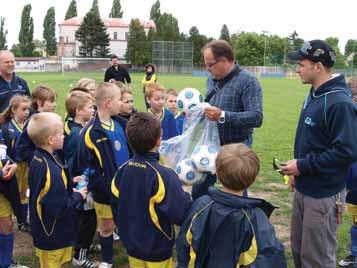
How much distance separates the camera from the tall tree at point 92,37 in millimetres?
86125

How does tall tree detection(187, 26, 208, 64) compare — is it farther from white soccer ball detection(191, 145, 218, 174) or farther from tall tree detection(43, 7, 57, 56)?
white soccer ball detection(191, 145, 218, 174)

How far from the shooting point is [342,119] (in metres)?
3.51

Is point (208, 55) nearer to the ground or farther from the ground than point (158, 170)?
farther from the ground

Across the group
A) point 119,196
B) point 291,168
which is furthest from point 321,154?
point 119,196

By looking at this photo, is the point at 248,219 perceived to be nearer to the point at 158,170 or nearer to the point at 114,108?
the point at 158,170

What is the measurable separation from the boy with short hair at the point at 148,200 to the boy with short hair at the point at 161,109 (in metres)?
3.05

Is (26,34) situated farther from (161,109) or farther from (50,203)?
(50,203)

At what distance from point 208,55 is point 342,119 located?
1.53m

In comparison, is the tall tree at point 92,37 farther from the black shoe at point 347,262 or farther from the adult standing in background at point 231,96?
the black shoe at point 347,262

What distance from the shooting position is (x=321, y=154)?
11.9 ft

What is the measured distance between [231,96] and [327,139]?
3.79 ft

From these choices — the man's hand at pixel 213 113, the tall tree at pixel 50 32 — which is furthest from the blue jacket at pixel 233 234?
the tall tree at pixel 50 32

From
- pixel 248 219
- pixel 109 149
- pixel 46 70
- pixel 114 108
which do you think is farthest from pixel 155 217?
pixel 46 70

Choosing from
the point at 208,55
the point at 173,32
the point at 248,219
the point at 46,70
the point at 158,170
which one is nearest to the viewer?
the point at 248,219
